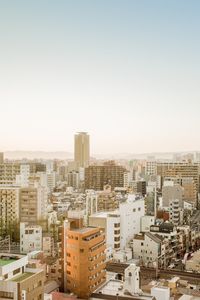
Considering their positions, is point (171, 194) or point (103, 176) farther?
point (103, 176)

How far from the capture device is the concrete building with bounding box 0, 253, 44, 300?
5.98 m

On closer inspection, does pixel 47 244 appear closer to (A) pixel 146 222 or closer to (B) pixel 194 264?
(A) pixel 146 222

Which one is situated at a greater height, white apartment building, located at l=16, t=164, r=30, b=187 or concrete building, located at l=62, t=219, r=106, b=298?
white apartment building, located at l=16, t=164, r=30, b=187

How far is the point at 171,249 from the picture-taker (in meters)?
12.9

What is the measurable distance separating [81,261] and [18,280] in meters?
3.13

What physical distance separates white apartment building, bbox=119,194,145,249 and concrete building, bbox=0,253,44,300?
7.15m

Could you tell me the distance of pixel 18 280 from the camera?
20.2 ft

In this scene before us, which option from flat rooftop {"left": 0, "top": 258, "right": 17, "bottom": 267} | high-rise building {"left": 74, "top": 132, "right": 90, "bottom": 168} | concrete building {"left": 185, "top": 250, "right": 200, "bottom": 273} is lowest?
concrete building {"left": 185, "top": 250, "right": 200, "bottom": 273}

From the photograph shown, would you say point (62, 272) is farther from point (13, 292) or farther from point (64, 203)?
point (64, 203)

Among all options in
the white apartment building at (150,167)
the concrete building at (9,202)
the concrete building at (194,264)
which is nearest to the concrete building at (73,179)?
the white apartment building at (150,167)

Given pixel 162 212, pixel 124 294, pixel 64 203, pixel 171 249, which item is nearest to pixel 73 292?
pixel 124 294

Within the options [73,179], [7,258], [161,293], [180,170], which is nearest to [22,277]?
[7,258]

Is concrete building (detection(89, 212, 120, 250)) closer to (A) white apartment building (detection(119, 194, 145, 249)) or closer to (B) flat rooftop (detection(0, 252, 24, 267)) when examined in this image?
(A) white apartment building (detection(119, 194, 145, 249))

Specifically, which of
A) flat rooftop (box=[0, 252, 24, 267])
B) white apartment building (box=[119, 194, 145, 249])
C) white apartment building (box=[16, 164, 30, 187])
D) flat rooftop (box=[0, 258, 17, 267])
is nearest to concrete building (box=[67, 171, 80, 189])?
white apartment building (box=[16, 164, 30, 187])
